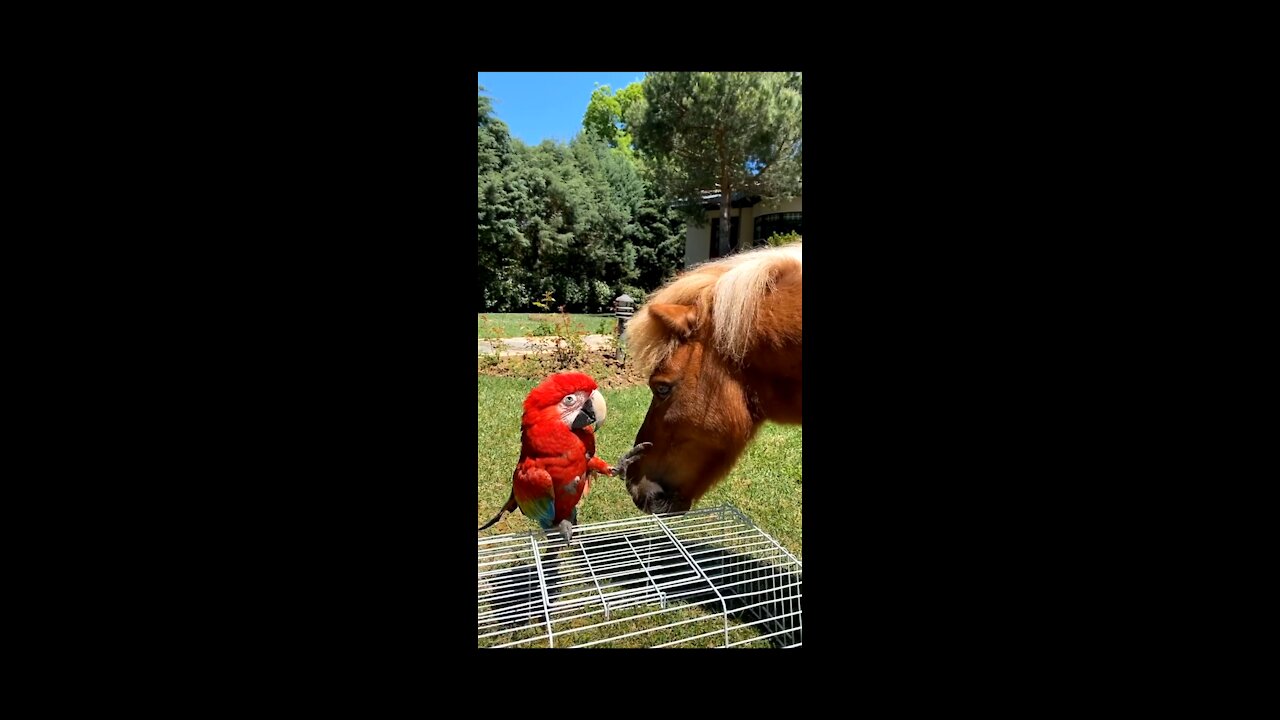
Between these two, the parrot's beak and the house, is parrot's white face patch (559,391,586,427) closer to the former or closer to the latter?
the parrot's beak

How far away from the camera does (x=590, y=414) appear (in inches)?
80.4

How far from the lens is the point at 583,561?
86.7 inches

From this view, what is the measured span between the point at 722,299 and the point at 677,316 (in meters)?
0.16

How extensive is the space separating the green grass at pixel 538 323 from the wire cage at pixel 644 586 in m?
4.24

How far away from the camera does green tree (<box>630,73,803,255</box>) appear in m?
4.06

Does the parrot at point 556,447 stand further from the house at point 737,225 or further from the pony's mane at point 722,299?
the house at point 737,225

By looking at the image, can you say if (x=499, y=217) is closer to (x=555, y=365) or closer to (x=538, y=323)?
(x=538, y=323)

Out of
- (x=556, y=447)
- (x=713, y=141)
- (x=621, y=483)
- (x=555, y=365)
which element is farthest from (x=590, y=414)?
(x=555, y=365)

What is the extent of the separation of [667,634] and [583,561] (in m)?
0.50

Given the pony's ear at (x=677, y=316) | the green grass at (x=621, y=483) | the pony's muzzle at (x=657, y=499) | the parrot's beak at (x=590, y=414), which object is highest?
the pony's ear at (x=677, y=316)

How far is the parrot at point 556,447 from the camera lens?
6.50ft

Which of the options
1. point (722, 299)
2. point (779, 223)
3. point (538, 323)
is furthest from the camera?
point (538, 323)

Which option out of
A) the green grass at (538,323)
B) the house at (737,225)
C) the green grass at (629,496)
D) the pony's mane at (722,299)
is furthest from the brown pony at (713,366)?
the green grass at (538,323)

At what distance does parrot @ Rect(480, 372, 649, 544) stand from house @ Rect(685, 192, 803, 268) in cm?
262
